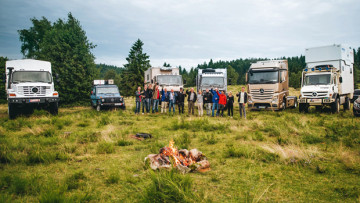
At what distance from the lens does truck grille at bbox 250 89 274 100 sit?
617 inches

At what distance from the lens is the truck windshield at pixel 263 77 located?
51.7 feet

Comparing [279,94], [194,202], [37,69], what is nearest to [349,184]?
[194,202]

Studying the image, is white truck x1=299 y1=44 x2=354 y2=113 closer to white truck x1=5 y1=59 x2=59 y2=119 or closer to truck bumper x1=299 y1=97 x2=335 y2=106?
truck bumper x1=299 y1=97 x2=335 y2=106

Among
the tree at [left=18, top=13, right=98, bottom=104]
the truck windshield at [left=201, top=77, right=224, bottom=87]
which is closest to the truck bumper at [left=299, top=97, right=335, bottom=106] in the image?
the truck windshield at [left=201, top=77, right=224, bottom=87]

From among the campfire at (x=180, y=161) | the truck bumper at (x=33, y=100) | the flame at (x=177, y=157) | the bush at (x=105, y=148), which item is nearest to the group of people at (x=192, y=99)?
the truck bumper at (x=33, y=100)

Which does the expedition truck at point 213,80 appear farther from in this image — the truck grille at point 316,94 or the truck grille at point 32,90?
the truck grille at point 32,90

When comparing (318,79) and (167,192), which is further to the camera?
(318,79)

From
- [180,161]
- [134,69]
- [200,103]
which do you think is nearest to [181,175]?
[180,161]

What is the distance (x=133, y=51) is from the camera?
4319cm

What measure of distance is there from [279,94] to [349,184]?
1234 centimetres

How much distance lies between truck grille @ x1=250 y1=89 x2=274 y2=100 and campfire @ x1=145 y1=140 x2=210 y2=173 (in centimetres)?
1182

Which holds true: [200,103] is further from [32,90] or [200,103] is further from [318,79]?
[32,90]

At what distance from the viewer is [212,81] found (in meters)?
18.4

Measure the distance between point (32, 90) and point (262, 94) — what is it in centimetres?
1507
